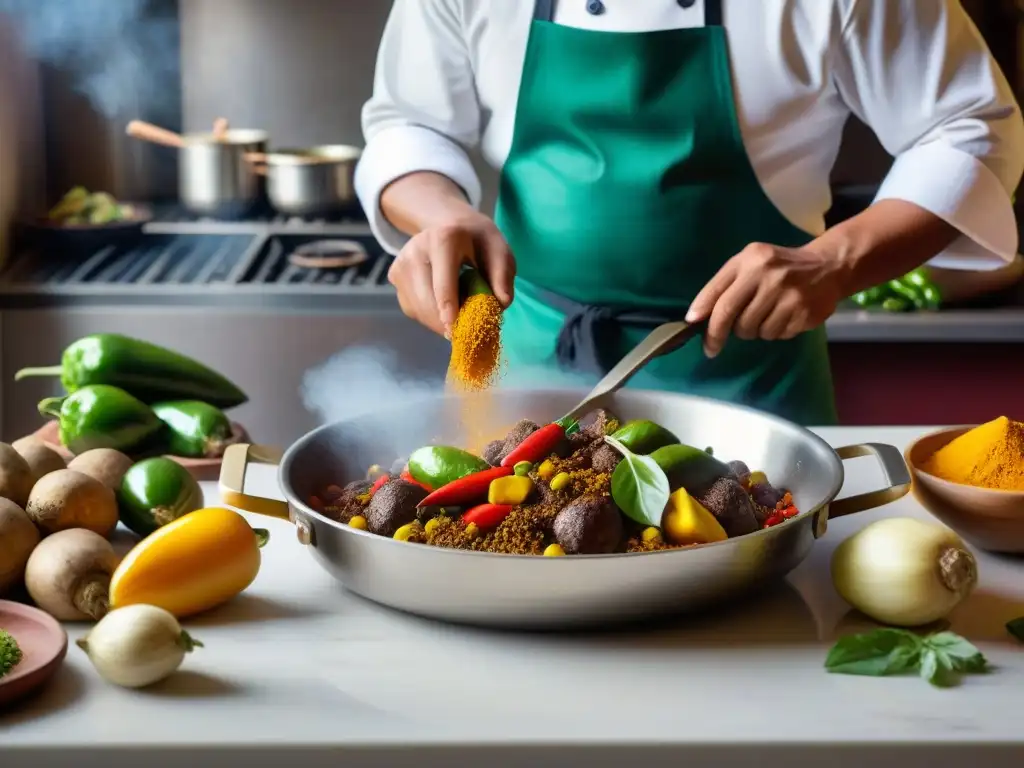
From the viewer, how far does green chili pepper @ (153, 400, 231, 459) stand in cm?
142

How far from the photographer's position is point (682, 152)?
5.55 feet

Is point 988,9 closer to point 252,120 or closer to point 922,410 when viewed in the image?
point 922,410

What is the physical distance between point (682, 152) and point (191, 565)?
962 millimetres

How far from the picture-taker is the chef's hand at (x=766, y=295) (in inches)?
54.2

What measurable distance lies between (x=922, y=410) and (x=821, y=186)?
2.64ft

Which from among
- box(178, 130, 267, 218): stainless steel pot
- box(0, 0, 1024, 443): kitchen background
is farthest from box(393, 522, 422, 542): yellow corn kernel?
box(178, 130, 267, 218): stainless steel pot

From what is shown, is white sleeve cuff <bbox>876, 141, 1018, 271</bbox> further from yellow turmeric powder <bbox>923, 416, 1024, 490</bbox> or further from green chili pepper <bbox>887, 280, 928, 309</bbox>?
green chili pepper <bbox>887, 280, 928, 309</bbox>

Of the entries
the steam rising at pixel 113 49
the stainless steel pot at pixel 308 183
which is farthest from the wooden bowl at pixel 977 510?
the steam rising at pixel 113 49

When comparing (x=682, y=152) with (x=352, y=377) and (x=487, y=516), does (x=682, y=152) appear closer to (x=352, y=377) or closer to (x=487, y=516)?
(x=487, y=516)

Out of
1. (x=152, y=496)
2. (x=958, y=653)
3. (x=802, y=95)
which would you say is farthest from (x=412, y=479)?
(x=802, y=95)

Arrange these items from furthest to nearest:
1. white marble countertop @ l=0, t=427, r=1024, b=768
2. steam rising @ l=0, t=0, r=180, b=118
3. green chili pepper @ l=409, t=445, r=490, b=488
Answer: steam rising @ l=0, t=0, r=180, b=118 < green chili pepper @ l=409, t=445, r=490, b=488 < white marble countertop @ l=0, t=427, r=1024, b=768

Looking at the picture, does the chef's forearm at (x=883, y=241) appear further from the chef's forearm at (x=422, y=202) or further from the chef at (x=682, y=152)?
the chef's forearm at (x=422, y=202)

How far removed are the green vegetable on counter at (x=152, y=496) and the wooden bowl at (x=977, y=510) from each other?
0.68 m

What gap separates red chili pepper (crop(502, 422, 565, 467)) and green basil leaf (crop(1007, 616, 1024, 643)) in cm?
40
